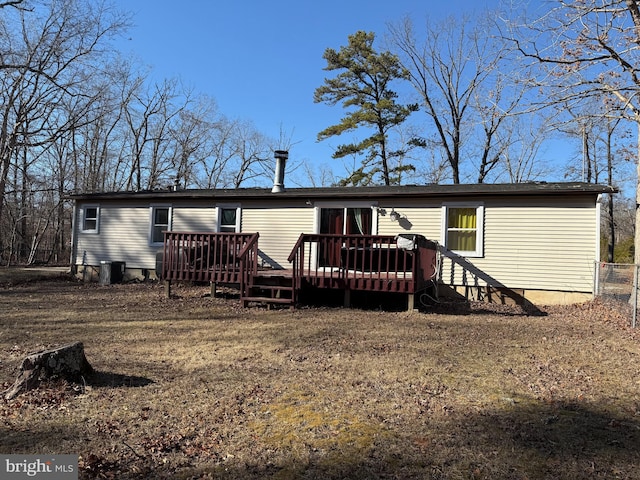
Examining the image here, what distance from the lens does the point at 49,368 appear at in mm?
3803

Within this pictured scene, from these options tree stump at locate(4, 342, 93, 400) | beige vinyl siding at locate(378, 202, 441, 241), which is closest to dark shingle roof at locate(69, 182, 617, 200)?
beige vinyl siding at locate(378, 202, 441, 241)

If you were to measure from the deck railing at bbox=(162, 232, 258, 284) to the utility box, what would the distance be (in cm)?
384

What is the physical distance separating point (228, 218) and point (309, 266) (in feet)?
14.6

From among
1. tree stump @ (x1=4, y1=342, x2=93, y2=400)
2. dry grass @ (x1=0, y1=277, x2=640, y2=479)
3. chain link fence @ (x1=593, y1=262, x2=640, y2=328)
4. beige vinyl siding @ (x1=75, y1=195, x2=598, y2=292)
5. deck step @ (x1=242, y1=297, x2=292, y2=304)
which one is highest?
beige vinyl siding @ (x1=75, y1=195, x2=598, y2=292)

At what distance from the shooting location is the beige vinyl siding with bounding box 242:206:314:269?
458 inches

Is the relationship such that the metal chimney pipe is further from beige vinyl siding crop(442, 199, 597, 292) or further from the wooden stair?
beige vinyl siding crop(442, 199, 597, 292)

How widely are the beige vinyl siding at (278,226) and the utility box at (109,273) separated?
4.06 meters

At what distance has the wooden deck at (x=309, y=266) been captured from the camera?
27.4 ft

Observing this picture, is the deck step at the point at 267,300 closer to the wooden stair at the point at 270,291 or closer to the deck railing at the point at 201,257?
the wooden stair at the point at 270,291

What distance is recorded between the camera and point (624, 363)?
4.92 meters

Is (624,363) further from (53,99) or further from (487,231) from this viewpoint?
(53,99)

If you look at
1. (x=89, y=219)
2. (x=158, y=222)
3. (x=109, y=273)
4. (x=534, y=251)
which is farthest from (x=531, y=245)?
(x=89, y=219)

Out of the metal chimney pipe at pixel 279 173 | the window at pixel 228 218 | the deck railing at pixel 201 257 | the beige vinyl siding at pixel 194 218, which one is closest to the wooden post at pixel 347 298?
the deck railing at pixel 201 257

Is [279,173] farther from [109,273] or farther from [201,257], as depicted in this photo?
[109,273]
